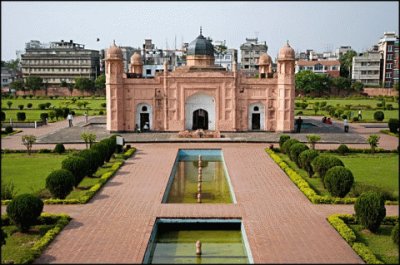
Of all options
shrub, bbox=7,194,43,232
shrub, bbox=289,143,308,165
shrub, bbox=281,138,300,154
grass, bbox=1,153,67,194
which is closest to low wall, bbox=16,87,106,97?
grass, bbox=1,153,67,194

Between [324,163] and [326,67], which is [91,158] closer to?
[324,163]

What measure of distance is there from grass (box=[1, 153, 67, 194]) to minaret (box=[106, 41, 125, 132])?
7397mm

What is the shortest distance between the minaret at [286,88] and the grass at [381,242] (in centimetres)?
1646

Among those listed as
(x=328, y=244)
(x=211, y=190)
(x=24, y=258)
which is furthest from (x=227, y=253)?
(x=211, y=190)

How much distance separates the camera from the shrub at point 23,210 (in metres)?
9.52

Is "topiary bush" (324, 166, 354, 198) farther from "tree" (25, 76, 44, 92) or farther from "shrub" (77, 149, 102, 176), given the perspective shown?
"tree" (25, 76, 44, 92)

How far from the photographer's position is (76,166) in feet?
43.8

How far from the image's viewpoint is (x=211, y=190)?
14141 millimetres

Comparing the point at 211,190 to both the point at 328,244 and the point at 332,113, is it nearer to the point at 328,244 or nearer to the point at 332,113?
the point at 328,244

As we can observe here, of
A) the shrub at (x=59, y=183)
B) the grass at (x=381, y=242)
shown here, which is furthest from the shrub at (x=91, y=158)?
the grass at (x=381, y=242)

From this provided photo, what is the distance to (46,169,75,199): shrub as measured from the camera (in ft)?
39.4

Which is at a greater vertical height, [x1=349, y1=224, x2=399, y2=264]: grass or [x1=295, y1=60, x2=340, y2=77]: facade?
[x1=295, y1=60, x2=340, y2=77]: facade

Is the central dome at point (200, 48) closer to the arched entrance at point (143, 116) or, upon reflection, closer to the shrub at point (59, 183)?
the arched entrance at point (143, 116)

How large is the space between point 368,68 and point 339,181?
56058 millimetres
